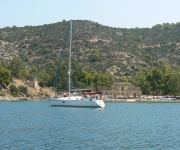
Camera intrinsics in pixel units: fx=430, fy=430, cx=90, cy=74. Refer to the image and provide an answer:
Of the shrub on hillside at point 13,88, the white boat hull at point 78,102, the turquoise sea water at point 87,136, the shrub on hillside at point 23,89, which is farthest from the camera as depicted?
the shrub on hillside at point 23,89

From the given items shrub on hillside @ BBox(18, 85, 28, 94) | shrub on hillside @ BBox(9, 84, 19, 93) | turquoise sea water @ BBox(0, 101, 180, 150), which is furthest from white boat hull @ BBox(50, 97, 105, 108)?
shrub on hillside @ BBox(18, 85, 28, 94)

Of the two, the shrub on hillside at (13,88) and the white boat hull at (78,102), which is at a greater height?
the shrub on hillside at (13,88)

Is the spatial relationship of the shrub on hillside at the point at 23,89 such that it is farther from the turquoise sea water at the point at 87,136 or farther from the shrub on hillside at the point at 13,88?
the turquoise sea water at the point at 87,136

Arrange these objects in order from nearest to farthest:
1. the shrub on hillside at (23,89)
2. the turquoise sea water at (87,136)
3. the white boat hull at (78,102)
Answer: the turquoise sea water at (87,136), the white boat hull at (78,102), the shrub on hillside at (23,89)

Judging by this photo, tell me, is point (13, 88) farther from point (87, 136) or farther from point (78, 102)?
point (87, 136)

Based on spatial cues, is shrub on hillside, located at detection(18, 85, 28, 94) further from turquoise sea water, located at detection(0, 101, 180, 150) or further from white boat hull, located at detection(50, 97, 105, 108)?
turquoise sea water, located at detection(0, 101, 180, 150)

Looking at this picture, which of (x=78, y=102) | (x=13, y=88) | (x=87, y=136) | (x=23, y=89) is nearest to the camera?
(x=87, y=136)

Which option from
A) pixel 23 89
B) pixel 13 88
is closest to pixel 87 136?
pixel 13 88

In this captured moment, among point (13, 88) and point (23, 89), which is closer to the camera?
point (13, 88)

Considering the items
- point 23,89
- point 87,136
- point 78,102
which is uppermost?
point 23,89

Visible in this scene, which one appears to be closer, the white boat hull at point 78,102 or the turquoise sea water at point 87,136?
the turquoise sea water at point 87,136

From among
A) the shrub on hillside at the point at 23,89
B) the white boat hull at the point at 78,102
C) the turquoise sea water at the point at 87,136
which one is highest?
the shrub on hillside at the point at 23,89

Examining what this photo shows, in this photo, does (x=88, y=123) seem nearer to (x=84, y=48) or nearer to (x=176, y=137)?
(x=176, y=137)

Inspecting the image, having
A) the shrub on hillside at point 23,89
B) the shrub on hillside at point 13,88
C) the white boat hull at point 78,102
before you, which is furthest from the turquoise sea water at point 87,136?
the shrub on hillside at point 23,89
